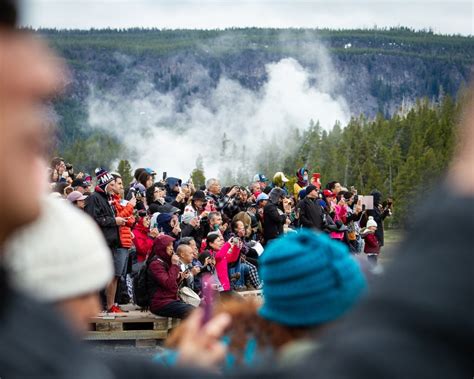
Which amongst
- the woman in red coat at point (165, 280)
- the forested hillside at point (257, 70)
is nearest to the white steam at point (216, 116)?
the forested hillside at point (257, 70)

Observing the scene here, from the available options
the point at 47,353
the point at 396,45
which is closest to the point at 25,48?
the point at 47,353

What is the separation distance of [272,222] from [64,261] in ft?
41.8

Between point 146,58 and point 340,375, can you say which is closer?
point 340,375

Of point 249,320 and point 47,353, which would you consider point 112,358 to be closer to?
point 47,353

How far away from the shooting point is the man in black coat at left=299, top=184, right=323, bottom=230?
14.6 m

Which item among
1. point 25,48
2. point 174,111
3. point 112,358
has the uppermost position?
point 25,48

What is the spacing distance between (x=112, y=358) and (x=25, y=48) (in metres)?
0.41

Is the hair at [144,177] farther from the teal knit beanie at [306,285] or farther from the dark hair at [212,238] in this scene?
the teal knit beanie at [306,285]

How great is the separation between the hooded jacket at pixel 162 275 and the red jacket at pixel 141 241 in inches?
42.6

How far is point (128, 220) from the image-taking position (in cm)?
1030

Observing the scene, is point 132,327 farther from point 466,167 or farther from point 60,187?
point 466,167

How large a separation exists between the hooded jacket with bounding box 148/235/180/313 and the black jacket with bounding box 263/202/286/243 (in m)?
4.07

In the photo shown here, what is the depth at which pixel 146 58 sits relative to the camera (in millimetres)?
158750

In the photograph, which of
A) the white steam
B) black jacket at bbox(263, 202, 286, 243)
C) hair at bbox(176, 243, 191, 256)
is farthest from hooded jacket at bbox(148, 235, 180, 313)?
the white steam
